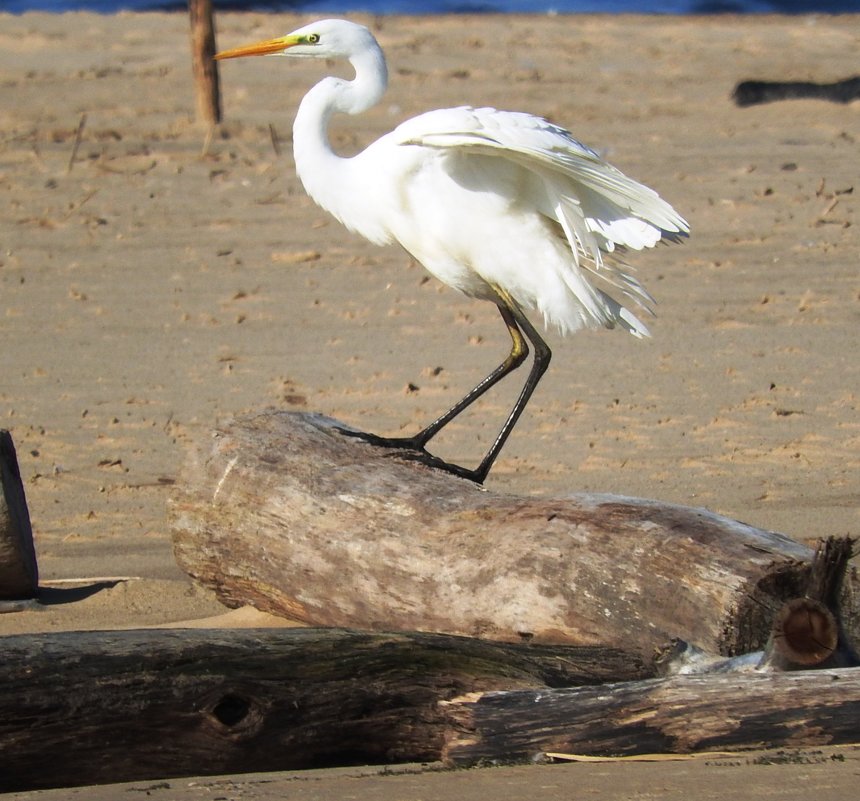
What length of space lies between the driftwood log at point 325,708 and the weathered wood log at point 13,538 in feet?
5.53

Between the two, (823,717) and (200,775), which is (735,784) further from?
(200,775)

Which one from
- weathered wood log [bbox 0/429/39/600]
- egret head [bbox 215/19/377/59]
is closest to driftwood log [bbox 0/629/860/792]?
weathered wood log [bbox 0/429/39/600]

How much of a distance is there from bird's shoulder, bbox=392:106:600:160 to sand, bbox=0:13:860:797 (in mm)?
1765

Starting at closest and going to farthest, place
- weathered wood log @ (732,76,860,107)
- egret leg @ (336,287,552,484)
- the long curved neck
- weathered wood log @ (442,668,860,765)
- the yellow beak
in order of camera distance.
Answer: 1. weathered wood log @ (442,668,860,765)
2. egret leg @ (336,287,552,484)
3. the long curved neck
4. the yellow beak
5. weathered wood log @ (732,76,860,107)

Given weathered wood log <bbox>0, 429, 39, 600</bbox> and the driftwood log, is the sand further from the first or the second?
the driftwood log

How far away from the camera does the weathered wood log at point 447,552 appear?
385 cm

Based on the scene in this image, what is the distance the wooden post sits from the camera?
40.2ft

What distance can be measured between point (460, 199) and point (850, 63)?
1325 centimetres

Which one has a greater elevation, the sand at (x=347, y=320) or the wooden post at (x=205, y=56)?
the wooden post at (x=205, y=56)

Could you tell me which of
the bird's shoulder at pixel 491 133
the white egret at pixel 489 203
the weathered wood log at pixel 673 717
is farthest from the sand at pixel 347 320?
the weathered wood log at pixel 673 717

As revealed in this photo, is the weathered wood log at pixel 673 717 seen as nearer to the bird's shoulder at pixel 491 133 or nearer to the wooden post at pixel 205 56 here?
the bird's shoulder at pixel 491 133

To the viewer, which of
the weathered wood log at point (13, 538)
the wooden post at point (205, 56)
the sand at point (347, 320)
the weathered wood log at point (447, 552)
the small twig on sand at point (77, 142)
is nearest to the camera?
the weathered wood log at point (447, 552)

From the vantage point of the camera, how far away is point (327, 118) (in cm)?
593

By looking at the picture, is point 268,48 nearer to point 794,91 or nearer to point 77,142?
point 77,142
